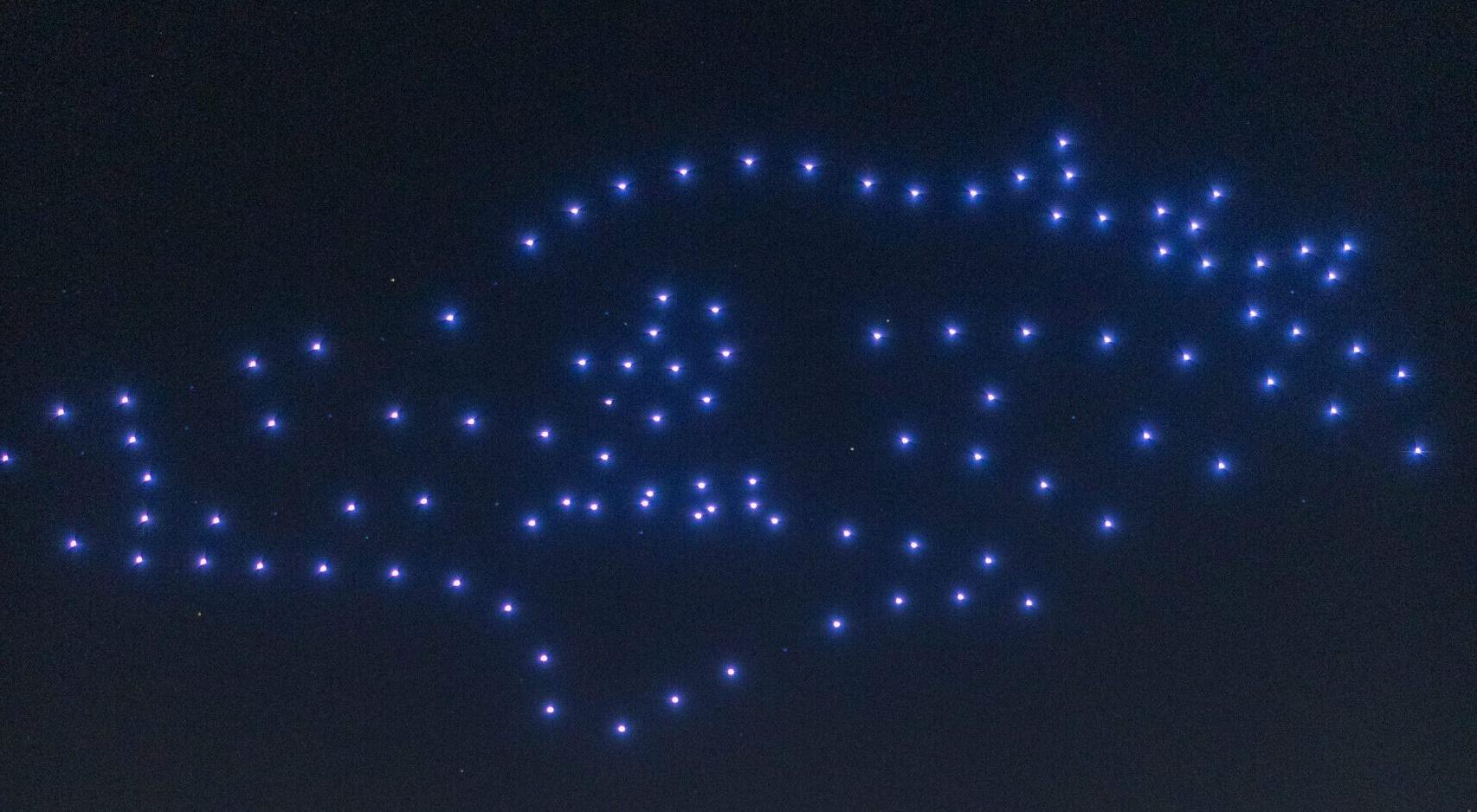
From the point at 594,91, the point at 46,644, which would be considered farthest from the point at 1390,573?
the point at 46,644

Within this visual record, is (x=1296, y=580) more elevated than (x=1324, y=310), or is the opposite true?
(x=1324, y=310)

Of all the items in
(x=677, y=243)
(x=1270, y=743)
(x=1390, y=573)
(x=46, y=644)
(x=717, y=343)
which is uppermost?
(x=677, y=243)

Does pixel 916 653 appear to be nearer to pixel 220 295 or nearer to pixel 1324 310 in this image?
pixel 1324 310
